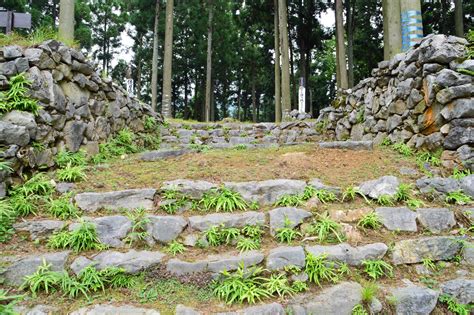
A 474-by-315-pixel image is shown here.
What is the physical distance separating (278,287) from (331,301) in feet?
1.36

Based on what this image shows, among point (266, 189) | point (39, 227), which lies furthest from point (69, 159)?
point (266, 189)

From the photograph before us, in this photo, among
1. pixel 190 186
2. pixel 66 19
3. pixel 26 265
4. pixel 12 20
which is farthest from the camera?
pixel 66 19

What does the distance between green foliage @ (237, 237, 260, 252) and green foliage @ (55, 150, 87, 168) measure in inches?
99.4

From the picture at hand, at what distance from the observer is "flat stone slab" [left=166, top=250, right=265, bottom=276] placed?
2.66 meters

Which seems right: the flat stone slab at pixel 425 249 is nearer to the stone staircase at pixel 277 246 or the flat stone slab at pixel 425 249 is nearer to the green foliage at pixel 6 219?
the stone staircase at pixel 277 246

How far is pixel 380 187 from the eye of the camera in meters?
3.54

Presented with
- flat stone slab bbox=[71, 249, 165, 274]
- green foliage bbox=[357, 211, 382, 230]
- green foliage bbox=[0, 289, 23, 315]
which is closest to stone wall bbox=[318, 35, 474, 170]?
green foliage bbox=[357, 211, 382, 230]

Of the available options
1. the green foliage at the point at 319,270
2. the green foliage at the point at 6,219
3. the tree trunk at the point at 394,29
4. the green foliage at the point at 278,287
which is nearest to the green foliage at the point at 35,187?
the green foliage at the point at 6,219

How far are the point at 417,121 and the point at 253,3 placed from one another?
45.9ft

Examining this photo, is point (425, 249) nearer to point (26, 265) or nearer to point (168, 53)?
point (26, 265)

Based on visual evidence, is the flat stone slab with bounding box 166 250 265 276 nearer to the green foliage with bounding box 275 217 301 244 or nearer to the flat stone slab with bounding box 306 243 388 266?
the green foliage with bounding box 275 217 301 244

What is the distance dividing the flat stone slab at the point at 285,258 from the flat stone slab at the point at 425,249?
0.87m

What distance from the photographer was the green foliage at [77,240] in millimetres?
2830

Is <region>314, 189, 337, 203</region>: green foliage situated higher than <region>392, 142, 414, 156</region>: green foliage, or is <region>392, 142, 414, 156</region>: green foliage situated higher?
<region>392, 142, 414, 156</region>: green foliage
